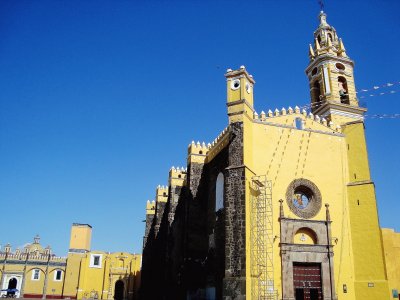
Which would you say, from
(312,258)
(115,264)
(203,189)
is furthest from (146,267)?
(312,258)

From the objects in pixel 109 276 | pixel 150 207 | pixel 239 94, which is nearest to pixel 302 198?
pixel 239 94

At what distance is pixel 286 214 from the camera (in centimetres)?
1825

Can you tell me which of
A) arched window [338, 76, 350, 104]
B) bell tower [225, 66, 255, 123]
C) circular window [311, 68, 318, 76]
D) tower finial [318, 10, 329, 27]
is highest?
tower finial [318, 10, 329, 27]

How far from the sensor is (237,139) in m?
18.0

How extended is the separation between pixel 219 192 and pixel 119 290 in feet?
86.4

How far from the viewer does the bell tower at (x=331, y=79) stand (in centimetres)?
2270

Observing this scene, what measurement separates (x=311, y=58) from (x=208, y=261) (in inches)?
581

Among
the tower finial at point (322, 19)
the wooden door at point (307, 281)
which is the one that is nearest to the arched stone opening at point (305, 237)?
the wooden door at point (307, 281)

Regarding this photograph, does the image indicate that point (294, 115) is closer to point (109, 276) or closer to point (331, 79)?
point (331, 79)

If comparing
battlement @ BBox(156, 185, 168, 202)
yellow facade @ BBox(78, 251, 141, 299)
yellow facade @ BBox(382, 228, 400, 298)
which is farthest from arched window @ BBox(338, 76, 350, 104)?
yellow facade @ BBox(78, 251, 141, 299)

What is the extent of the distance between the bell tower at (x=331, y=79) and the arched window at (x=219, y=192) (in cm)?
720

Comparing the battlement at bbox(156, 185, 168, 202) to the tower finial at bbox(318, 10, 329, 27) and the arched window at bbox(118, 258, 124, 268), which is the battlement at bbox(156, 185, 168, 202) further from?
the tower finial at bbox(318, 10, 329, 27)

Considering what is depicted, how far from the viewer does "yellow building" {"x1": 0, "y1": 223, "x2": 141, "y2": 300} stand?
39.8 meters

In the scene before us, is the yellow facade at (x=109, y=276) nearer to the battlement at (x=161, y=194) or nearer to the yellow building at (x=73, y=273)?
the yellow building at (x=73, y=273)
